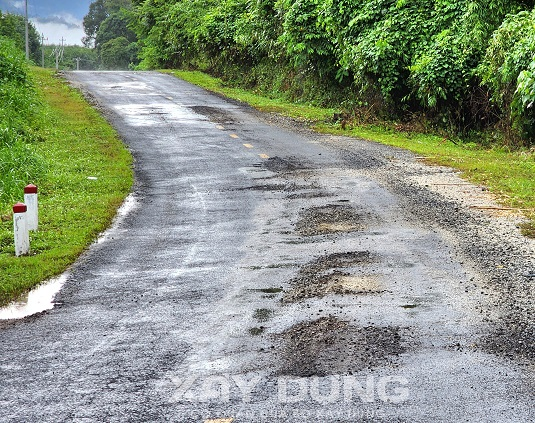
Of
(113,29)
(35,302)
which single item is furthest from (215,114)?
(113,29)

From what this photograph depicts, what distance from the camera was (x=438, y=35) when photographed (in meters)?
22.9

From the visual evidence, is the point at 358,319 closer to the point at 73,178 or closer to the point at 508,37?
the point at 73,178

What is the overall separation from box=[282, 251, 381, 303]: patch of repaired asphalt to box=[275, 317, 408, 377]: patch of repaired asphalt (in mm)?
941

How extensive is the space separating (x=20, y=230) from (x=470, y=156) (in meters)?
11.5

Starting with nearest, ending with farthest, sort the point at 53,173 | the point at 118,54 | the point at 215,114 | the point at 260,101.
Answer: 1. the point at 53,173
2. the point at 215,114
3. the point at 260,101
4. the point at 118,54

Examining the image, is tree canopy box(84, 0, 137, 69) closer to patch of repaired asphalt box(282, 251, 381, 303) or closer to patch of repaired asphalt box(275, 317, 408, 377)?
patch of repaired asphalt box(282, 251, 381, 303)

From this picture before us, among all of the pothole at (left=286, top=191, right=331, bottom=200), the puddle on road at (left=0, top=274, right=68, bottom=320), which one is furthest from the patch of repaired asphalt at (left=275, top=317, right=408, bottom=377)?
the pothole at (left=286, top=191, right=331, bottom=200)

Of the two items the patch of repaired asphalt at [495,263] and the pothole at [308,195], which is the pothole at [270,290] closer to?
the patch of repaired asphalt at [495,263]

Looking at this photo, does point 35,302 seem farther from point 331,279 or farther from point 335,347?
point 335,347

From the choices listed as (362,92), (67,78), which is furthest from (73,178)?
(67,78)

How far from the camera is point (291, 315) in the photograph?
7.86 meters

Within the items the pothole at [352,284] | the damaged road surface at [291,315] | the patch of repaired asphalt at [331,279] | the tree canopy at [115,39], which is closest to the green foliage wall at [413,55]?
the damaged road surface at [291,315]

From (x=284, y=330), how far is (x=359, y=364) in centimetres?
117

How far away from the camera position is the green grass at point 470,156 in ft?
44.8
